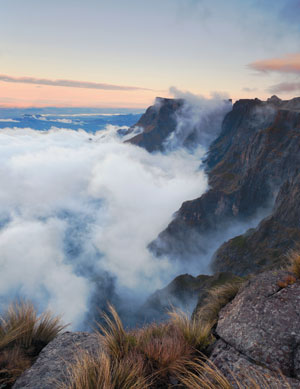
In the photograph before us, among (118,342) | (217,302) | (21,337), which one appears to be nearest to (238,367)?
(118,342)

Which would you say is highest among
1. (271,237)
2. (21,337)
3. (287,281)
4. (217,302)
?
(287,281)

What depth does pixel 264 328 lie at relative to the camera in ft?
17.4

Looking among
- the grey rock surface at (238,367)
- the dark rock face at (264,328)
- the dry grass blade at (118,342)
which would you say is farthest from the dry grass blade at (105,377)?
the dark rock face at (264,328)

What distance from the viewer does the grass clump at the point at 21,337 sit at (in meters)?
4.87

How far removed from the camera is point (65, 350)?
5.57 meters

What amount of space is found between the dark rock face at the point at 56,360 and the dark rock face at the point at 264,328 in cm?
297

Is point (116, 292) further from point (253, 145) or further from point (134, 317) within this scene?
point (253, 145)

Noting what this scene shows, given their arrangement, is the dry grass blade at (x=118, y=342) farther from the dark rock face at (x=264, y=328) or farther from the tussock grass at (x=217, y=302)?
the tussock grass at (x=217, y=302)

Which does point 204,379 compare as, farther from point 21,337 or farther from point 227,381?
point 21,337

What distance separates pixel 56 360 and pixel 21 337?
4.29 feet

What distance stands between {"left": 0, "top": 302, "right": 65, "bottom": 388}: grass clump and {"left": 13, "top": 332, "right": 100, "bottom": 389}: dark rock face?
262mm

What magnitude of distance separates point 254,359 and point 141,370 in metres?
2.28

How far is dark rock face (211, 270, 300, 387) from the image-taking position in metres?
4.64

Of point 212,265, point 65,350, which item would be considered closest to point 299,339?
point 65,350
